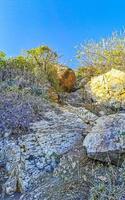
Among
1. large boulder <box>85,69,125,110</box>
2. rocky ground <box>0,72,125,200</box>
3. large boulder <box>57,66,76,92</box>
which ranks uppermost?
large boulder <box>57,66,76,92</box>

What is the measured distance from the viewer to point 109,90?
30.0 ft

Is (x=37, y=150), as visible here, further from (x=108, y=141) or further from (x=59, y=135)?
(x=108, y=141)

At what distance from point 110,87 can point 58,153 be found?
11.4 feet

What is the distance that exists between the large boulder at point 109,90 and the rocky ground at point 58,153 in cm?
91

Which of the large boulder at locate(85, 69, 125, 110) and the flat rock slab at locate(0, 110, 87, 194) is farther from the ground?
the large boulder at locate(85, 69, 125, 110)

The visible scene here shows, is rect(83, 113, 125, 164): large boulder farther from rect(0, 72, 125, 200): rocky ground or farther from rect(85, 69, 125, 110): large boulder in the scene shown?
rect(85, 69, 125, 110): large boulder

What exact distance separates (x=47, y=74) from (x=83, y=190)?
19.6 feet

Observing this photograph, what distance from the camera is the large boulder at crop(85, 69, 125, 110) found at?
8742 mm

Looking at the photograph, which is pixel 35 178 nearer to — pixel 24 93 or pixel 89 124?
pixel 89 124

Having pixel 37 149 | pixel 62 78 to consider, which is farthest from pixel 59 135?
pixel 62 78

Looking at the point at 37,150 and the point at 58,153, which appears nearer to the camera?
the point at 58,153

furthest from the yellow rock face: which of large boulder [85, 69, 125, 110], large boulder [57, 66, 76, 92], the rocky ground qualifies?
the rocky ground

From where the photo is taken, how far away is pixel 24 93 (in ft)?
28.4

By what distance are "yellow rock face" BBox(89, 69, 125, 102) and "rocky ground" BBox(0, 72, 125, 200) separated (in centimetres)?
110
